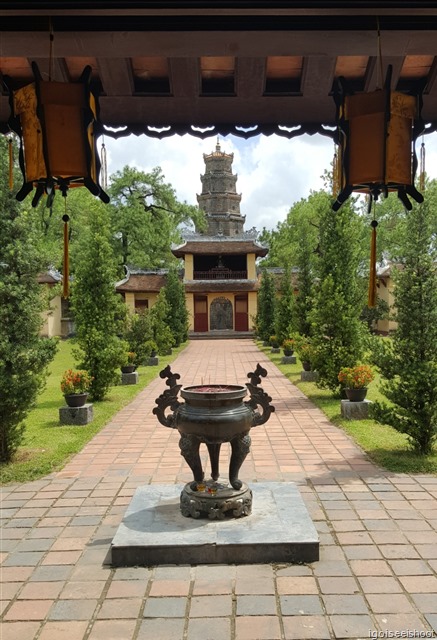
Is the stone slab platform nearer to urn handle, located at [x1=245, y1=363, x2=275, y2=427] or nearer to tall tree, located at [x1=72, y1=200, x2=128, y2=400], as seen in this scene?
urn handle, located at [x1=245, y1=363, x2=275, y2=427]

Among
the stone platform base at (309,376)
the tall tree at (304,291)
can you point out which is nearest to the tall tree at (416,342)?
the stone platform base at (309,376)

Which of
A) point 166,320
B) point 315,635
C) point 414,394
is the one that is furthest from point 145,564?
point 166,320

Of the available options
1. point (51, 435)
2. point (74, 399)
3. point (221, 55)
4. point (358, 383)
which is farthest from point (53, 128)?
point (358, 383)

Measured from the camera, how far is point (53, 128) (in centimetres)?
272

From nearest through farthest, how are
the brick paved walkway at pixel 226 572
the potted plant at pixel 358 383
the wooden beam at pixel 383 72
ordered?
1. the wooden beam at pixel 383 72
2. the brick paved walkway at pixel 226 572
3. the potted plant at pixel 358 383

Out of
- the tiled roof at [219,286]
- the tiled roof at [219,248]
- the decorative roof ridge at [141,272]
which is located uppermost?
the tiled roof at [219,248]

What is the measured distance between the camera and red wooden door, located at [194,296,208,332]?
37.2 m

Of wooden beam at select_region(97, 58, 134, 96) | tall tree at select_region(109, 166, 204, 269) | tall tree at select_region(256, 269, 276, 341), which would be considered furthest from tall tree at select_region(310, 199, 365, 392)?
tall tree at select_region(109, 166, 204, 269)

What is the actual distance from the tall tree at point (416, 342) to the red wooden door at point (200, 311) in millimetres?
29985

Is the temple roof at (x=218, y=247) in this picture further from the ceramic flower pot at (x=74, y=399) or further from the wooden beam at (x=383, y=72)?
the wooden beam at (x=383, y=72)

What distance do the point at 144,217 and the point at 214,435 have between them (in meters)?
31.2

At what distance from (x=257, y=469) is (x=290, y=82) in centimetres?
514

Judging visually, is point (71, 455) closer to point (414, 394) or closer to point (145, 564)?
point (145, 564)

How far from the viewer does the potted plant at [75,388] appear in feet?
33.1
